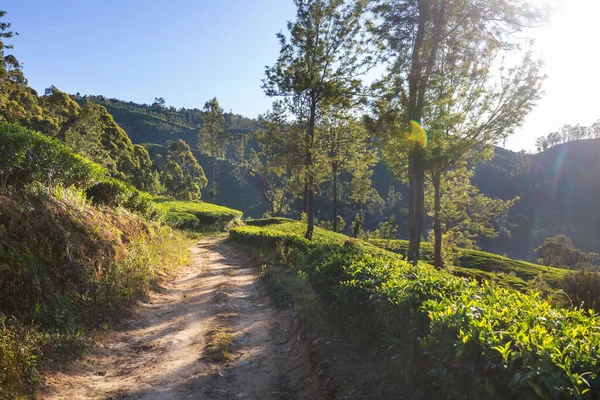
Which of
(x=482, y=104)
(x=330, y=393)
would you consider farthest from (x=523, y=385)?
(x=482, y=104)

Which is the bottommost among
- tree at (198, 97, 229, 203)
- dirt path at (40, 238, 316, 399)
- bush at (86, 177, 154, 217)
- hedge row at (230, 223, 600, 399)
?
dirt path at (40, 238, 316, 399)

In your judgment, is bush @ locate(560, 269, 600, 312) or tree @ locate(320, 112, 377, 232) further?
tree @ locate(320, 112, 377, 232)

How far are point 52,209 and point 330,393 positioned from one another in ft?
20.0

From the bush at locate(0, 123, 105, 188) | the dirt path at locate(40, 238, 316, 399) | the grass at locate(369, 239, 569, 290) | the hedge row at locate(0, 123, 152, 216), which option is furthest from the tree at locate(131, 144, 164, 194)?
the dirt path at locate(40, 238, 316, 399)

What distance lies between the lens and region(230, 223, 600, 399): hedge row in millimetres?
A: 2238

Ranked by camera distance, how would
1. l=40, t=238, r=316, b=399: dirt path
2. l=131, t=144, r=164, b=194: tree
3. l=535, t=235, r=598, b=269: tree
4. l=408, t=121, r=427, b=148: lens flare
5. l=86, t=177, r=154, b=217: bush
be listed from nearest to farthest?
l=40, t=238, r=316, b=399: dirt path
l=86, t=177, r=154, b=217: bush
l=408, t=121, r=427, b=148: lens flare
l=131, t=144, r=164, b=194: tree
l=535, t=235, r=598, b=269: tree

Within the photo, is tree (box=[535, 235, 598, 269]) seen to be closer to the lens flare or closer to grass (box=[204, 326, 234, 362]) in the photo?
the lens flare

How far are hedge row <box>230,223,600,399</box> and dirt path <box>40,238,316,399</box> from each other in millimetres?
1400

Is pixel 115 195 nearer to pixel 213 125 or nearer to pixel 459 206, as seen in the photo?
pixel 459 206

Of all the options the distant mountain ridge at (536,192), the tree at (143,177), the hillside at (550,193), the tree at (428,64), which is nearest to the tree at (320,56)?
the tree at (428,64)

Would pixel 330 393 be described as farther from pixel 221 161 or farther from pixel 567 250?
pixel 221 161

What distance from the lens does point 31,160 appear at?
699 centimetres

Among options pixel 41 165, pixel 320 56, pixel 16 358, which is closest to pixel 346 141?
pixel 320 56

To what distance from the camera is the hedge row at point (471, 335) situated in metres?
2.24
